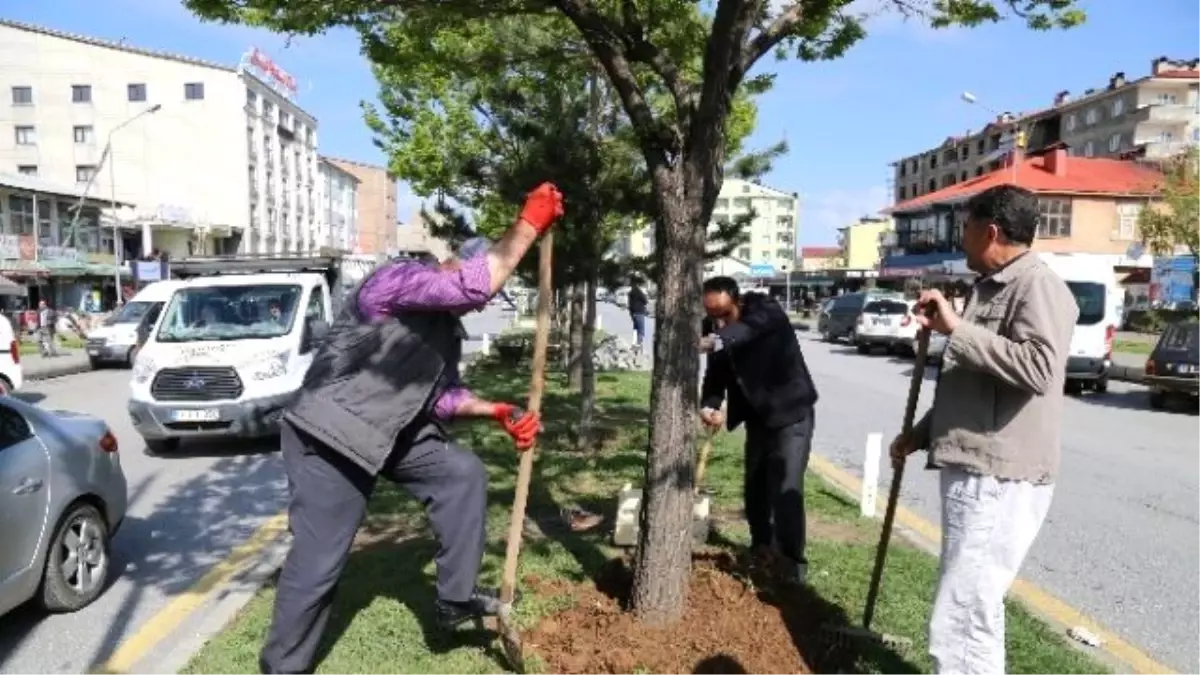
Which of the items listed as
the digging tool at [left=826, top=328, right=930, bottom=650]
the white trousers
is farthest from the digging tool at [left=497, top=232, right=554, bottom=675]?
the white trousers

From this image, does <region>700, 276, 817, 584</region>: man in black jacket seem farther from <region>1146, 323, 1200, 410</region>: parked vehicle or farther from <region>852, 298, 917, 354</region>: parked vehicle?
<region>852, 298, 917, 354</region>: parked vehicle

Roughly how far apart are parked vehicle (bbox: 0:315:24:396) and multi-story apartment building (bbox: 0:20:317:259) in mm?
41547

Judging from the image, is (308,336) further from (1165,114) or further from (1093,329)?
(1165,114)

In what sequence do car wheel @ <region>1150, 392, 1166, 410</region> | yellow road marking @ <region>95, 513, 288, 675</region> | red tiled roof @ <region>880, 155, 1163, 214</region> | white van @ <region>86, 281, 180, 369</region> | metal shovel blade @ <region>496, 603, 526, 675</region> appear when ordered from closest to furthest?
metal shovel blade @ <region>496, 603, 526, 675</region>
yellow road marking @ <region>95, 513, 288, 675</region>
car wheel @ <region>1150, 392, 1166, 410</region>
white van @ <region>86, 281, 180, 369</region>
red tiled roof @ <region>880, 155, 1163, 214</region>

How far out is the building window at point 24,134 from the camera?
185ft

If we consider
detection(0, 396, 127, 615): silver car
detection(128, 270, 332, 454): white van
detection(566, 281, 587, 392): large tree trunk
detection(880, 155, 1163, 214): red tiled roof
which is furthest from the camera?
detection(880, 155, 1163, 214): red tiled roof

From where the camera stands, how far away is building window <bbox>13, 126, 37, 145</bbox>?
5650 centimetres

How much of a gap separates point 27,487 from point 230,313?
6.02 meters

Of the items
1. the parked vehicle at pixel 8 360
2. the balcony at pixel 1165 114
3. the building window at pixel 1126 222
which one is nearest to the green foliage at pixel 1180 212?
the building window at pixel 1126 222

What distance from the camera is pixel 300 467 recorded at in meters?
3.67

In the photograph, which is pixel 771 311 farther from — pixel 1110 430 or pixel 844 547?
pixel 1110 430

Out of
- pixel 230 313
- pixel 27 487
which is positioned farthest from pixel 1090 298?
pixel 27 487

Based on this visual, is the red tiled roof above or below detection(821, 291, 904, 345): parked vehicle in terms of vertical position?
above

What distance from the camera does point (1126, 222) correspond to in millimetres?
47688
